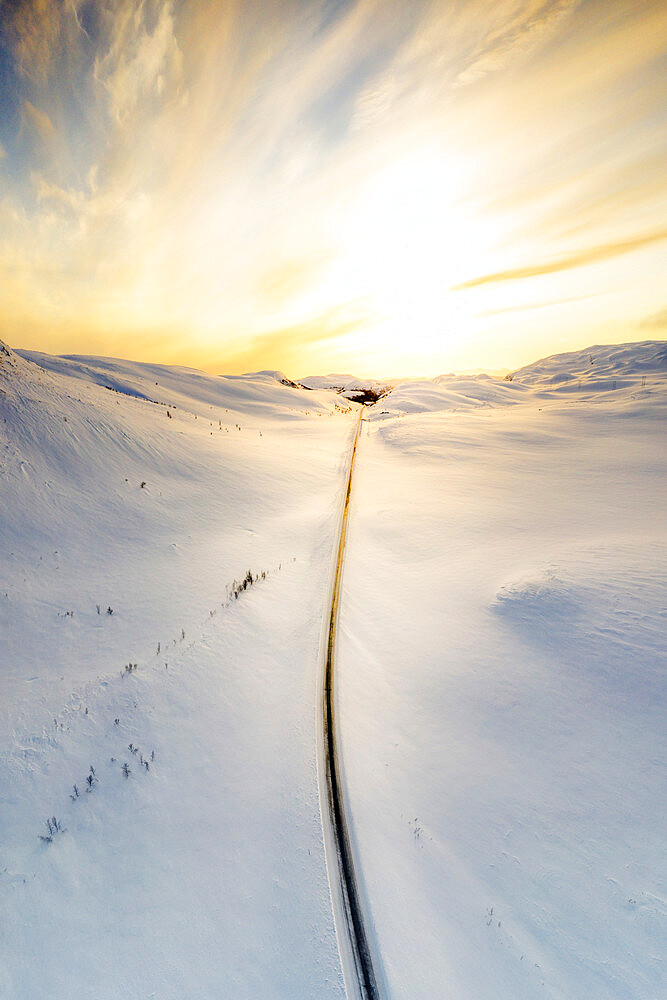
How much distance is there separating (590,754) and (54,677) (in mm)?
→ 7172

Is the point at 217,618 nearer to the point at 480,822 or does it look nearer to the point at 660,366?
the point at 480,822

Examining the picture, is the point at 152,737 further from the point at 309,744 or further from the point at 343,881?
the point at 343,881

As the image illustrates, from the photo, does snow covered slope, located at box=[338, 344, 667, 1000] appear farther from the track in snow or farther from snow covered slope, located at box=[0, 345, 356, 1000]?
snow covered slope, located at box=[0, 345, 356, 1000]

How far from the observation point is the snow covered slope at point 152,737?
2.85 m

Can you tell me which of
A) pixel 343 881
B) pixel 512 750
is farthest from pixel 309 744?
pixel 512 750

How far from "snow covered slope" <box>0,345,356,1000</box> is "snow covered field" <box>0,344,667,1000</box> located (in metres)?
0.03

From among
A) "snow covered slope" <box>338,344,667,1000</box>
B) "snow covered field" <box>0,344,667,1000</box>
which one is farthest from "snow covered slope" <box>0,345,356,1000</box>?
"snow covered slope" <box>338,344,667,1000</box>

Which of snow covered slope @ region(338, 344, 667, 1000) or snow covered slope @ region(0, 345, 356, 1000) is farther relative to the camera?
snow covered slope @ region(338, 344, 667, 1000)

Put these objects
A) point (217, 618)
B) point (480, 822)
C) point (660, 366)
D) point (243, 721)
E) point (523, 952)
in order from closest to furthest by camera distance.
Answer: point (523, 952), point (480, 822), point (243, 721), point (217, 618), point (660, 366)

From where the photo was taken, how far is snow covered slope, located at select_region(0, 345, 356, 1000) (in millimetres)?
2854

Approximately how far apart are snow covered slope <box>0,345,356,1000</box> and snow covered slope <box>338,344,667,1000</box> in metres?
0.81

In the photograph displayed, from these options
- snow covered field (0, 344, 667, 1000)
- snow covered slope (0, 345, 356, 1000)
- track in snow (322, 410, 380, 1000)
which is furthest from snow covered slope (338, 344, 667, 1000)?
snow covered slope (0, 345, 356, 1000)

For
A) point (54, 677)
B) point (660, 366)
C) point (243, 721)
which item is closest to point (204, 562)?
point (54, 677)

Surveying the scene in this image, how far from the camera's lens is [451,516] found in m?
11.8
